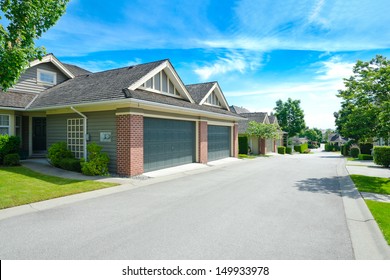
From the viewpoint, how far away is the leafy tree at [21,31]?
717 cm

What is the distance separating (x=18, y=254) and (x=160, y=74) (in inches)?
503

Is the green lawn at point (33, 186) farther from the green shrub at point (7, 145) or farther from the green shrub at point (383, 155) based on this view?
the green shrub at point (383, 155)

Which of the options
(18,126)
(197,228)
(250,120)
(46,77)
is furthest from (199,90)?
(197,228)

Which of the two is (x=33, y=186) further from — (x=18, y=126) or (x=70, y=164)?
(x=18, y=126)

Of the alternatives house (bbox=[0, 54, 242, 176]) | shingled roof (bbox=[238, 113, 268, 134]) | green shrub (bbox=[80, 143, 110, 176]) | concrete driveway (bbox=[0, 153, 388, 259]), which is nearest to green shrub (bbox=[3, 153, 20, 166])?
house (bbox=[0, 54, 242, 176])

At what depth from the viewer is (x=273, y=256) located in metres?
4.03

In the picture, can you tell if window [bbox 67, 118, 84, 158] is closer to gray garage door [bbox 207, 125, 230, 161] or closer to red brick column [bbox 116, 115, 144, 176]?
red brick column [bbox 116, 115, 144, 176]

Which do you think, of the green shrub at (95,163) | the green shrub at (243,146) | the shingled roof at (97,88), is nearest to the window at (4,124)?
the shingled roof at (97,88)

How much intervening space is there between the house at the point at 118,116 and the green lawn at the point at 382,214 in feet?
30.5

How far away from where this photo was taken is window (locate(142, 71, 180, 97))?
47.5 feet

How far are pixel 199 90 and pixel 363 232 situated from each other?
58.6ft

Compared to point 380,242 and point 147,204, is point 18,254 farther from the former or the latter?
point 380,242

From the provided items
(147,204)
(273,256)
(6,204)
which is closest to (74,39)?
(6,204)

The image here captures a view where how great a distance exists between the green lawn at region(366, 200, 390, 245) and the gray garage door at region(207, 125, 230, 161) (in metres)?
12.4
